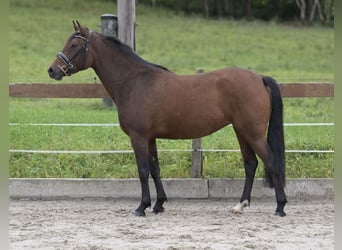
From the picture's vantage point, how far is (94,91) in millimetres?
7629

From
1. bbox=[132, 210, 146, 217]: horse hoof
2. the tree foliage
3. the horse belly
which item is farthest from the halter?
the tree foliage

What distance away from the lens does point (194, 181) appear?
24.0 feet

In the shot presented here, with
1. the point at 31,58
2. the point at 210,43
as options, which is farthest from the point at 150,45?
the point at 31,58

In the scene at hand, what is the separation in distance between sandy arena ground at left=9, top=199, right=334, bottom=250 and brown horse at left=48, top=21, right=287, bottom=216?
0.30 metres

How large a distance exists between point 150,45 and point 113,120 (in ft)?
44.3

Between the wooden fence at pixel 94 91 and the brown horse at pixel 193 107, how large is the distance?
79 centimetres

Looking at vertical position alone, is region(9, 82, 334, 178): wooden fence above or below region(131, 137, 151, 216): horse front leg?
above

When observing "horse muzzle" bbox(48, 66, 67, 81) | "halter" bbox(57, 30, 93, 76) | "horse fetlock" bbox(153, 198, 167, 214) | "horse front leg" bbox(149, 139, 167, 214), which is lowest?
"horse fetlock" bbox(153, 198, 167, 214)

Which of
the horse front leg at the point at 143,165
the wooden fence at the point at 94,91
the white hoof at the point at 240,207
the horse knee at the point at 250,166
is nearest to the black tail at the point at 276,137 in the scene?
the horse knee at the point at 250,166

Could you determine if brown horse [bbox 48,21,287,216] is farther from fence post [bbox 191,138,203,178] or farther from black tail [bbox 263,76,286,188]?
fence post [bbox 191,138,203,178]

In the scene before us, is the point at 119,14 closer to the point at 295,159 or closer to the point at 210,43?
the point at 295,159

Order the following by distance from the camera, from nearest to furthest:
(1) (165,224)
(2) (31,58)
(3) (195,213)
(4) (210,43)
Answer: (1) (165,224), (3) (195,213), (2) (31,58), (4) (210,43)

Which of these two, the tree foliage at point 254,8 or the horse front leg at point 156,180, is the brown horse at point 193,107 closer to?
the horse front leg at point 156,180

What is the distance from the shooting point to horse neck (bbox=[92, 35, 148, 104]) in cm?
678
